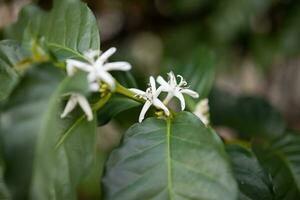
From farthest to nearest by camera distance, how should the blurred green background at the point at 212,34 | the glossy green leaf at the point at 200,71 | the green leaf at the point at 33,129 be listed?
the blurred green background at the point at 212,34 → the glossy green leaf at the point at 200,71 → the green leaf at the point at 33,129

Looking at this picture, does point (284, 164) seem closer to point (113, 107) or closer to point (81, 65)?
point (113, 107)

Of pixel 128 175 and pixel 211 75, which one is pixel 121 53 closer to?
pixel 211 75

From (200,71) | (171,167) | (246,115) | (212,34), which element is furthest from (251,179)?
(212,34)

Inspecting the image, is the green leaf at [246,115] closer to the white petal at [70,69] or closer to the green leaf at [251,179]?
the green leaf at [251,179]

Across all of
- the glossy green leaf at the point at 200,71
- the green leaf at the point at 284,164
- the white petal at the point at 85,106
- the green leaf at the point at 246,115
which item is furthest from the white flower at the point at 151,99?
the green leaf at the point at 246,115

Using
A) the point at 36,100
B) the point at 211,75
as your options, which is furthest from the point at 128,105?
the point at 211,75
